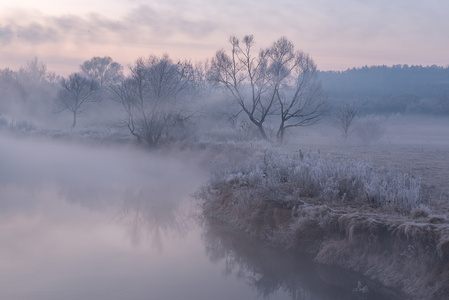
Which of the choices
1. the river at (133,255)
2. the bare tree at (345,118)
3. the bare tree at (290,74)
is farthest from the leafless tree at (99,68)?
the river at (133,255)

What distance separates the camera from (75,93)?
55281 mm

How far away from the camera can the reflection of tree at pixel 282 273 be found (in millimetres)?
9141

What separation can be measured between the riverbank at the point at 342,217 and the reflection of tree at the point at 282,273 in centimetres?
22

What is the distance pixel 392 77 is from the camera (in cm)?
11138

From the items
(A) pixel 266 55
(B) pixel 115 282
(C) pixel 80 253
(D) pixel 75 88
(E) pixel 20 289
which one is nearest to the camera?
(E) pixel 20 289

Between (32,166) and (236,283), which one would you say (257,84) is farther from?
(236,283)

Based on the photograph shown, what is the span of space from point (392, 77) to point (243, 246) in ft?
352

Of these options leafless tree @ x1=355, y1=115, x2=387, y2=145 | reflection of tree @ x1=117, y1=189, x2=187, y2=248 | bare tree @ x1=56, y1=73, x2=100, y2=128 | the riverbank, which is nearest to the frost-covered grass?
the riverbank

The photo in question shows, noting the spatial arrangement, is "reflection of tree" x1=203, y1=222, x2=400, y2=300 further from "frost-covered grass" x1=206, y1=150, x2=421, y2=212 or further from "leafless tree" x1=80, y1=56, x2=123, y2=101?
"leafless tree" x1=80, y1=56, x2=123, y2=101

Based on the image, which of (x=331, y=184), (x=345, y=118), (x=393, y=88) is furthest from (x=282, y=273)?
(x=393, y=88)

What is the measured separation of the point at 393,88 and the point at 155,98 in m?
76.5

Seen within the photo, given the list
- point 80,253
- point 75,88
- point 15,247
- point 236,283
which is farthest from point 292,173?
point 75,88

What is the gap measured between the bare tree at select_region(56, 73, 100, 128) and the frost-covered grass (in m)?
43.2

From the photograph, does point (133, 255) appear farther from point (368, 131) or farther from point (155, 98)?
point (368, 131)
